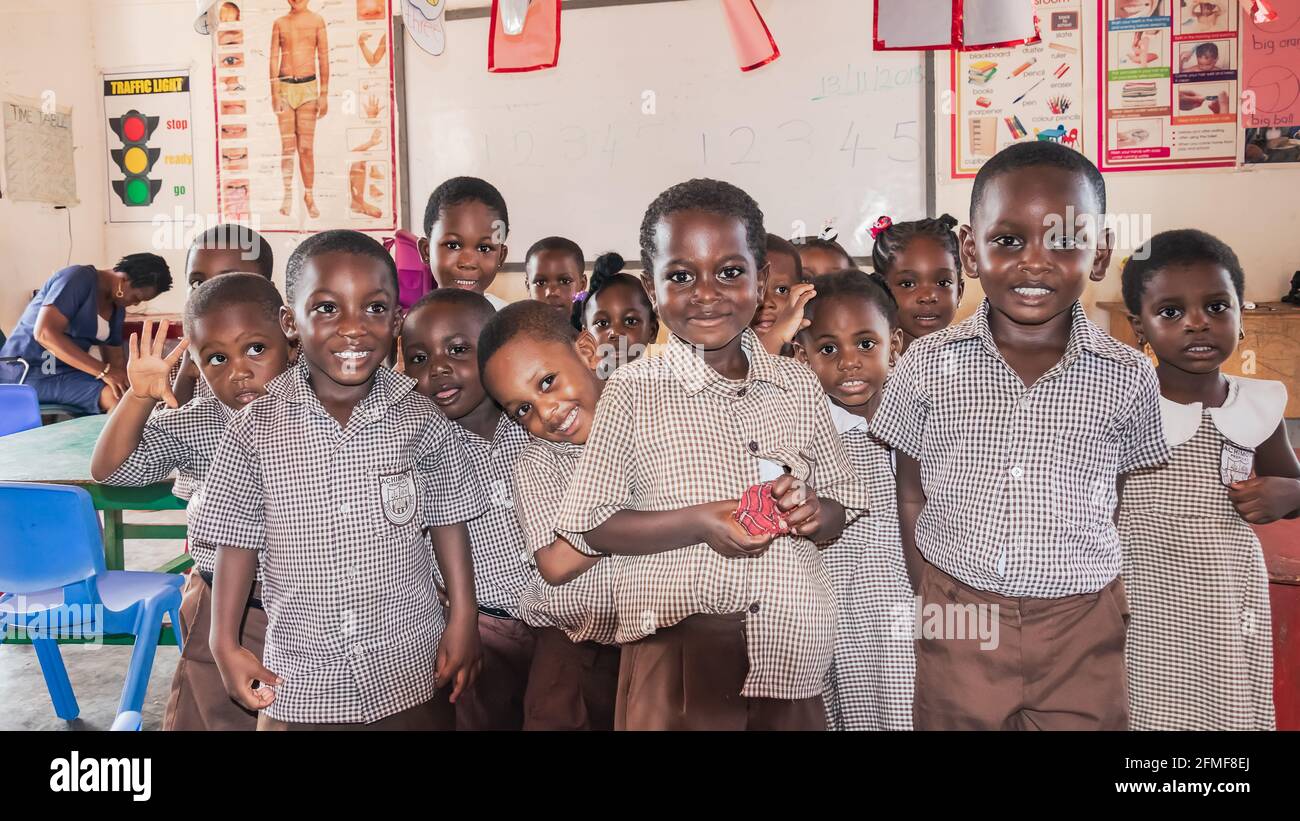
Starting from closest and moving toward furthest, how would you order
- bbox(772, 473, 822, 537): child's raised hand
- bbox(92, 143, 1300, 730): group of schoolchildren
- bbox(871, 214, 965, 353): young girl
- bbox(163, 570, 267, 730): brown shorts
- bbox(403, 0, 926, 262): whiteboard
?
bbox(772, 473, 822, 537): child's raised hand, bbox(92, 143, 1300, 730): group of schoolchildren, bbox(163, 570, 267, 730): brown shorts, bbox(871, 214, 965, 353): young girl, bbox(403, 0, 926, 262): whiteboard

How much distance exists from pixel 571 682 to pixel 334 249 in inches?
33.9

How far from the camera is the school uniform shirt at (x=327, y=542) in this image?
55.9 inches

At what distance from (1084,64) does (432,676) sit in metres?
5.03

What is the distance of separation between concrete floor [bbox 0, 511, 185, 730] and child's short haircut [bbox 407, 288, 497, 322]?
1520 millimetres

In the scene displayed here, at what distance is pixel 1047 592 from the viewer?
1.33 m

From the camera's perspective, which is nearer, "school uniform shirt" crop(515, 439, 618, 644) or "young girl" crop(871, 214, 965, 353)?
"school uniform shirt" crop(515, 439, 618, 644)

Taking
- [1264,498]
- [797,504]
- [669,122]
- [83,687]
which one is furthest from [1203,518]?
[669,122]

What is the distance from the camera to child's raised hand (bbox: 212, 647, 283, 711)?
1393 mm

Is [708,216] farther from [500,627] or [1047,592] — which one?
[500,627]

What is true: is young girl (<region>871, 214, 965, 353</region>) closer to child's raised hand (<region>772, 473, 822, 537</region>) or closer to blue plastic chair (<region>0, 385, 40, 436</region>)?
child's raised hand (<region>772, 473, 822, 537</region>)

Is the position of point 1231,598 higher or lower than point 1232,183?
lower

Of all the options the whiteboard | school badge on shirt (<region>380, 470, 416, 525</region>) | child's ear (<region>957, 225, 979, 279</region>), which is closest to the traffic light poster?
the whiteboard

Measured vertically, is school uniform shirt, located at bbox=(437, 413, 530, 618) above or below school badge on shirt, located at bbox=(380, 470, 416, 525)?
below
